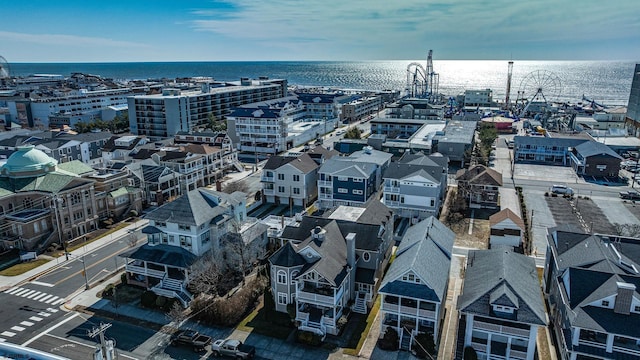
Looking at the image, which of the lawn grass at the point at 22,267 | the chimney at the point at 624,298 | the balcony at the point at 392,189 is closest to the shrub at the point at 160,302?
the lawn grass at the point at 22,267

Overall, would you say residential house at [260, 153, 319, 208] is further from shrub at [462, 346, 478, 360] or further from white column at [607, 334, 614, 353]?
white column at [607, 334, 614, 353]

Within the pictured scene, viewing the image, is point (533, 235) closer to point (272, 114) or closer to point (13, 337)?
point (13, 337)

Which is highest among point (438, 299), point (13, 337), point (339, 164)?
point (339, 164)

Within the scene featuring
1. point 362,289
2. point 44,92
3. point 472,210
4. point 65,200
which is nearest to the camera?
point 362,289

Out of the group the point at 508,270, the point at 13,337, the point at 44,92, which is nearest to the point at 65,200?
the point at 13,337

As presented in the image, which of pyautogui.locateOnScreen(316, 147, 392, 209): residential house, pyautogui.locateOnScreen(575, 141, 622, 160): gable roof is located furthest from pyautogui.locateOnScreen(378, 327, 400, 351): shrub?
pyautogui.locateOnScreen(575, 141, 622, 160): gable roof

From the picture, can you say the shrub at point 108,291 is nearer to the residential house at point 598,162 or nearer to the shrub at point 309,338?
the shrub at point 309,338

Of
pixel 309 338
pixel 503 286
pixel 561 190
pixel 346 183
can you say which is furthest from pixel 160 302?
pixel 561 190

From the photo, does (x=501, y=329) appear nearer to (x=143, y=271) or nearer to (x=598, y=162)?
(x=143, y=271)
